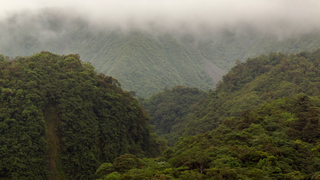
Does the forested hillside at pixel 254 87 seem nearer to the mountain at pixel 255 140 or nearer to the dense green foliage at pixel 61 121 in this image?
the mountain at pixel 255 140

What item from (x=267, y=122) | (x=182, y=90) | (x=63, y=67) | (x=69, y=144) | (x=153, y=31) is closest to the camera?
(x=267, y=122)

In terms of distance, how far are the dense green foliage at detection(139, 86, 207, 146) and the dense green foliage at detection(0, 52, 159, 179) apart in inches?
1040

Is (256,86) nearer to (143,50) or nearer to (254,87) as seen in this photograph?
(254,87)

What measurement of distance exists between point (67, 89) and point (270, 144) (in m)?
21.7

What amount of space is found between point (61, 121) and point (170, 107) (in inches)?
1695

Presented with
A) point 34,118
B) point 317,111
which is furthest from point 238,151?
point 34,118

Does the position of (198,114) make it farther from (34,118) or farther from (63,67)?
(34,118)

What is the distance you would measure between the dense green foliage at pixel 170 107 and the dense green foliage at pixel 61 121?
2640 cm

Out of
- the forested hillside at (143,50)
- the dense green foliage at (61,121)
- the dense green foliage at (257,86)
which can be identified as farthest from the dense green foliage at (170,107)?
the forested hillside at (143,50)

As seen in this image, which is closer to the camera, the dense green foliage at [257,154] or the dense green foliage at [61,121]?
the dense green foliage at [257,154]

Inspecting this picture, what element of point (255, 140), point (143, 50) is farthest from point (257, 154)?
point (143, 50)

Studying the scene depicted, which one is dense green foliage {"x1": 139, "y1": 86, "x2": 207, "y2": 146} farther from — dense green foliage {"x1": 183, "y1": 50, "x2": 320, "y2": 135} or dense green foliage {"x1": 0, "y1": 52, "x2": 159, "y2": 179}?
dense green foliage {"x1": 0, "y1": 52, "x2": 159, "y2": 179}

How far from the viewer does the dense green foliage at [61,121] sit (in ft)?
73.7

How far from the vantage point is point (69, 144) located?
25297 mm
